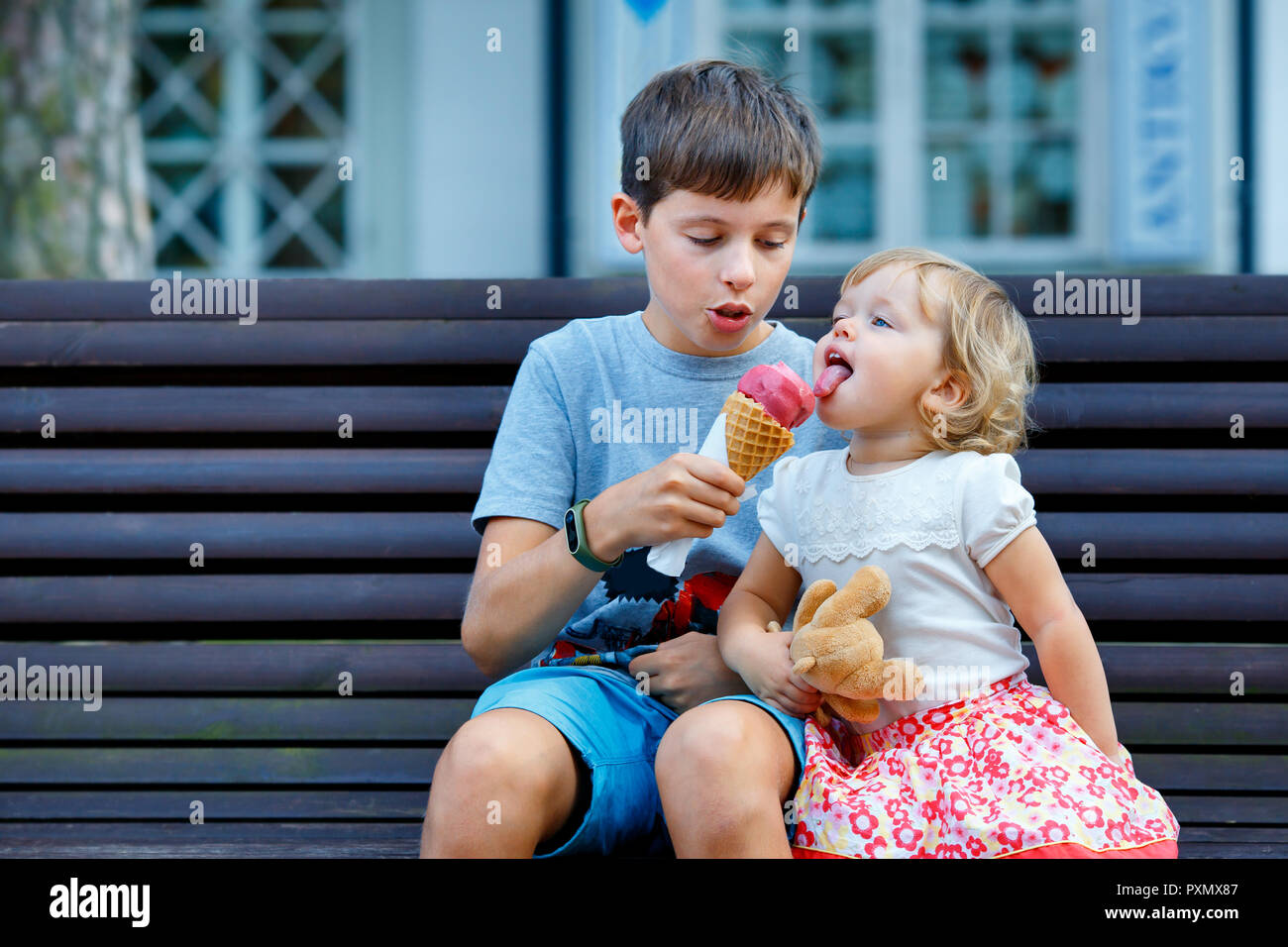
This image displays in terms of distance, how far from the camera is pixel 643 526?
1.54 m

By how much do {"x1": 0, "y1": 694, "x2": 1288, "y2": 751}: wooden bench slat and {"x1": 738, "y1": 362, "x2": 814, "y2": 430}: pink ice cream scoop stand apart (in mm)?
991

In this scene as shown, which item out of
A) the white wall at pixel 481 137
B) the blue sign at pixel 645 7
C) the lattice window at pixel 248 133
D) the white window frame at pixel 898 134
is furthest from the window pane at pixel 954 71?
the lattice window at pixel 248 133

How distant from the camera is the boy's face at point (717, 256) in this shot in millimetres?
1691

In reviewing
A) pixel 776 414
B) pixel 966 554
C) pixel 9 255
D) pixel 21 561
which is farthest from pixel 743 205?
pixel 9 255

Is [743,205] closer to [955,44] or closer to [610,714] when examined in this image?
[610,714]

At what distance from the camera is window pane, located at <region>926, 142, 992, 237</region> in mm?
6688

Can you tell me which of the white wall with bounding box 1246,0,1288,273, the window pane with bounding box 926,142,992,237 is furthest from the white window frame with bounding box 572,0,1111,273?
the white wall with bounding box 1246,0,1288,273

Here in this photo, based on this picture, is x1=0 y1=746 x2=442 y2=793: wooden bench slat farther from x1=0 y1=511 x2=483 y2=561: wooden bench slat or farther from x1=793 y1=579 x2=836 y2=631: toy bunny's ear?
x1=793 y1=579 x2=836 y2=631: toy bunny's ear

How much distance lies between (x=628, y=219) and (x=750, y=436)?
49 cm

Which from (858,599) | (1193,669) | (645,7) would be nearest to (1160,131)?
(645,7)

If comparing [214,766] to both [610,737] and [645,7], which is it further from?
[645,7]

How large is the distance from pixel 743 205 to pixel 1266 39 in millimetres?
5382

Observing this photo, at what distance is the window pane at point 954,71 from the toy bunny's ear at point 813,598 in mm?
5716

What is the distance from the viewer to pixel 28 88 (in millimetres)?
4660
